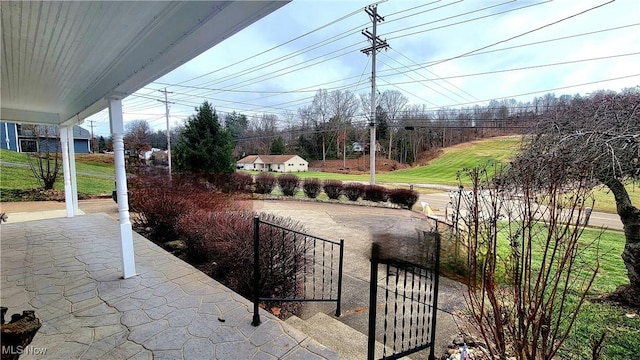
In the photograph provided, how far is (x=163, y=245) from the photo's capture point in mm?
5133

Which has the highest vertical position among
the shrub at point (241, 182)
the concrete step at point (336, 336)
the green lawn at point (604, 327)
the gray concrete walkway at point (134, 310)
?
the shrub at point (241, 182)

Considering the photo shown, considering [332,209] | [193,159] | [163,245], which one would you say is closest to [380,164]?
[332,209]

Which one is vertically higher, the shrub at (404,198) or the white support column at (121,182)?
the white support column at (121,182)

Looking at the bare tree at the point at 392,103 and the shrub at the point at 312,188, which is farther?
the bare tree at the point at 392,103

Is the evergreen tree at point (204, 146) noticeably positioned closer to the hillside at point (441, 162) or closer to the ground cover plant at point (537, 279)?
the hillside at point (441, 162)

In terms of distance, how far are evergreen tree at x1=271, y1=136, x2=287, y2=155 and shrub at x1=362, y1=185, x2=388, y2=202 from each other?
24.8m

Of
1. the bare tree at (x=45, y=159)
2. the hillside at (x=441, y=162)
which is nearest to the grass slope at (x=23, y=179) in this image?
the bare tree at (x=45, y=159)

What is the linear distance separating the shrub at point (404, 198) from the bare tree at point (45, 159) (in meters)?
14.9

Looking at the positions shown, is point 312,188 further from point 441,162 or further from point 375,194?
point 441,162

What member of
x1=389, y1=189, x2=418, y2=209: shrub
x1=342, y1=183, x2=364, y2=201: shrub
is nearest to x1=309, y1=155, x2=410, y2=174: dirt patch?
x1=342, y1=183, x2=364, y2=201: shrub

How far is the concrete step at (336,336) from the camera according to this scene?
92.8 inches

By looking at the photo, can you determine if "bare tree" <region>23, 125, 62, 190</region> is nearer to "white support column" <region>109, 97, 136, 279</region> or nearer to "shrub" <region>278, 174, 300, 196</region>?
"shrub" <region>278, 174, 300, 196</region>

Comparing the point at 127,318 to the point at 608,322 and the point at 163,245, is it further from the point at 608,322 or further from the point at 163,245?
the point at 608,322

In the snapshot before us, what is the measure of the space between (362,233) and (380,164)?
942 inches
